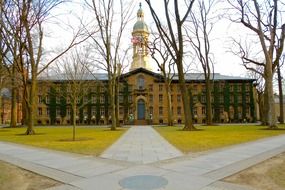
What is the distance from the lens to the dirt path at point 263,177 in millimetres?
6801

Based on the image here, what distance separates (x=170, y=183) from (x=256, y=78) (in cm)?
5728

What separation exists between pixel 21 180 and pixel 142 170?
301 cm

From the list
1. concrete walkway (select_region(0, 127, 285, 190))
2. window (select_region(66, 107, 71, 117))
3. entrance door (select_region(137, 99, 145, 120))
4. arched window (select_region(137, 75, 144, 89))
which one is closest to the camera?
concrete walkway (select_region(0, 127, 285, 190))

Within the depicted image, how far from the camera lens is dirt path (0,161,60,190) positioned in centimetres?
698

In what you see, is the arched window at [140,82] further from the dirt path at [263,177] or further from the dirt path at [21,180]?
the dirt path at [21,180]

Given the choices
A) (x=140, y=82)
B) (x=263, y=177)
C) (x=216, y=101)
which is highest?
(x=140, y=82)

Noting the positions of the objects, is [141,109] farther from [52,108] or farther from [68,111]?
[52,108]

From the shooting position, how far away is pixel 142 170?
8234mm

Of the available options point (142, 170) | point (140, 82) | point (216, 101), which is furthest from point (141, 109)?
point (142, 170)

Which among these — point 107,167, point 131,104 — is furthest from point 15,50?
point 131,104

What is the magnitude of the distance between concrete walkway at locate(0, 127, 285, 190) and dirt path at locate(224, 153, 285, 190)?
0.27m

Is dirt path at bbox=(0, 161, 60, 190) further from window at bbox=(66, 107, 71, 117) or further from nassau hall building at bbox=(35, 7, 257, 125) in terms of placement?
window at bbox=(66, 107, 71, 117)

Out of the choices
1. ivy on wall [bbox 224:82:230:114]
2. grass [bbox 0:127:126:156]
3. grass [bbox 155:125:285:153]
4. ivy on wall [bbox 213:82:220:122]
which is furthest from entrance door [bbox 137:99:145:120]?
grass [bbox 155:125:285:153]

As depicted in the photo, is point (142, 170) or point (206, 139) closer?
point (142, 170)
